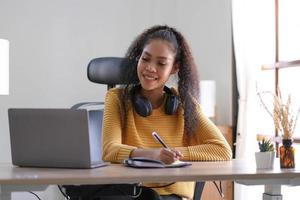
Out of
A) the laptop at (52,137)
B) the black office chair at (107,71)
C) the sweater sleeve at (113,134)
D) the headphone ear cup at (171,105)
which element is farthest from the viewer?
the black office chair at (107,71)

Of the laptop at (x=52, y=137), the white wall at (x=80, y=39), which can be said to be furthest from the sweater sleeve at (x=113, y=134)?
the white wall at (x=80, y=39)

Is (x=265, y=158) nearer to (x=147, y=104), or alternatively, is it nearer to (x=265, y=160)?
(x=265, y=160)

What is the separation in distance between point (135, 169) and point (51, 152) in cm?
28

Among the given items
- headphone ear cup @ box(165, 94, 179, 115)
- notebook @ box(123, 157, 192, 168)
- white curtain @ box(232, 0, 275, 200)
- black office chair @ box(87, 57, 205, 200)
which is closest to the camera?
notebook @ box(123, 157, 192, 168)

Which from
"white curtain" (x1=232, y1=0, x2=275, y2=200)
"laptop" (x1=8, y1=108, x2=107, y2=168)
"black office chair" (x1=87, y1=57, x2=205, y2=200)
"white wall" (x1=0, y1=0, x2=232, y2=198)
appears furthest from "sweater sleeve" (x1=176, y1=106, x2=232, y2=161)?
"white wall" (x1=0, y1=0, x2=232, y2=198)

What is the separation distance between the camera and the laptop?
4.87ft

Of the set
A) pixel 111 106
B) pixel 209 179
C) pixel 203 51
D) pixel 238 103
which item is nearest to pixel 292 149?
pixel 209 179

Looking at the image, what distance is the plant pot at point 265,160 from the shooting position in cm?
167

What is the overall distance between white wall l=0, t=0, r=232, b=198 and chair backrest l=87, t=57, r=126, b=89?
5.05 ft

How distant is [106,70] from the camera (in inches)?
101

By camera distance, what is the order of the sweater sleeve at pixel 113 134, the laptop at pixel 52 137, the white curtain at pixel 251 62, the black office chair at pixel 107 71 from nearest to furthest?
the laptop at pixel 52 137, the sweater sleeve at pixel 113 134, the black office chair at pixel 107 71, the white curtain at pixel 251 62

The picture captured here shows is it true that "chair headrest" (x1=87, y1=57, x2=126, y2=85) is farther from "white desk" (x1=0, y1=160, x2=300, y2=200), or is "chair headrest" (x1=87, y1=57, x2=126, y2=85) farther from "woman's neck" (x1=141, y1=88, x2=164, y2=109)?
"white desk" (x1=0, y1=160, x2=300, y2=200)

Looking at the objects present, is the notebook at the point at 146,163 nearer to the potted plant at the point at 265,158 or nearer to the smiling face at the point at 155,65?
the potted plant at the point at 265,158

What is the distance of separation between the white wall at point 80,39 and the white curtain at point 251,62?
327mm
